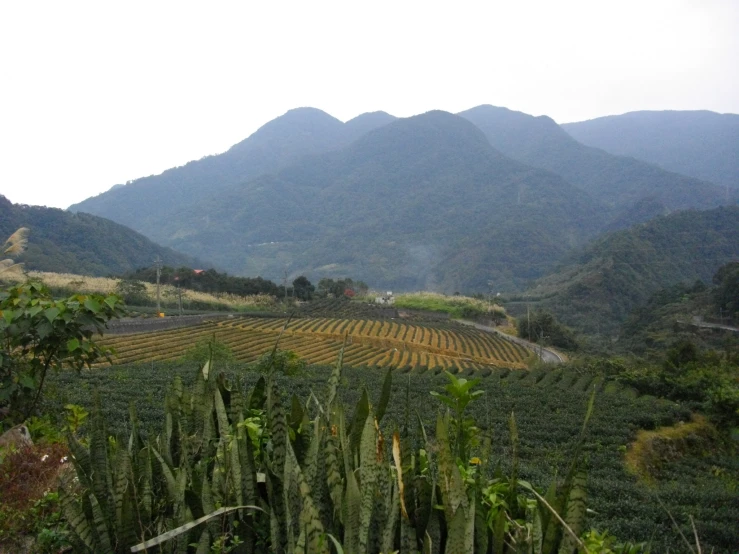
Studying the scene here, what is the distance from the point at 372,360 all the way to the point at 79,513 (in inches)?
1547

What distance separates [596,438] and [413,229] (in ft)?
506

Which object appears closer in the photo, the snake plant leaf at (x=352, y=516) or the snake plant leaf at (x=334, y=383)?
the snake plant leaf at (x=352, y=516)

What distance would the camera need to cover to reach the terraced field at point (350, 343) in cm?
3678

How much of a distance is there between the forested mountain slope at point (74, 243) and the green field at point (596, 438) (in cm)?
4915

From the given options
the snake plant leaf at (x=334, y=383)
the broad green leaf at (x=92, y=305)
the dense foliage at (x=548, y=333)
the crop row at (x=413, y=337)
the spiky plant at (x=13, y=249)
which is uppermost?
the spiky plant at (x=13, y=249)

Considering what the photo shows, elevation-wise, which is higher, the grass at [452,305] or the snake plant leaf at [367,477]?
the snake plant leaf at [367,477]

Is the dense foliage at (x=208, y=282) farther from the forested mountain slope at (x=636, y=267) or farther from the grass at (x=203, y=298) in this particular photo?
the forested mountain slope at (x=636, y=267)

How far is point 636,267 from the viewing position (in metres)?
84.0

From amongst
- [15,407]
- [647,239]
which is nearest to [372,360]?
[15,407]

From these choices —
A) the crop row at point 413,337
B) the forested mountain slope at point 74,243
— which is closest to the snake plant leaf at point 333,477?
the crop row at point 413,337

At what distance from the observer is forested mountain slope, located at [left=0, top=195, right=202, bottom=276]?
63.3 meters

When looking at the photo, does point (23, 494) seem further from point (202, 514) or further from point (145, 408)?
point (145, 408)

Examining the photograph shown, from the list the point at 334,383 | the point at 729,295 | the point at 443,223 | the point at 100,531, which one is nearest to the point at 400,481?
the point at 334,383

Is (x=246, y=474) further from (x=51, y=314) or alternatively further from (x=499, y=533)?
(x=51, y=314)
